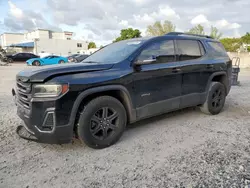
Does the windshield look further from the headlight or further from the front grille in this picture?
the front grille

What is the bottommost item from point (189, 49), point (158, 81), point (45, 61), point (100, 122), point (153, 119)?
point (153, 119)

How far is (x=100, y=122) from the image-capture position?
3.03m

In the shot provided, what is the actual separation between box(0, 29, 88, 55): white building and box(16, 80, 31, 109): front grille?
141 feet

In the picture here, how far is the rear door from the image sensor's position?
4004 millimetres

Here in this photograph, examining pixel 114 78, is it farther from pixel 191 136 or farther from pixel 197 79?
pixel 197 79

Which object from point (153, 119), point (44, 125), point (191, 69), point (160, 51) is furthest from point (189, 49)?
point (44, 125)

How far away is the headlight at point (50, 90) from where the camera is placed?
2.62 m

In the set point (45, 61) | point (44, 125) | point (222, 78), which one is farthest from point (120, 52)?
point (45, 61)

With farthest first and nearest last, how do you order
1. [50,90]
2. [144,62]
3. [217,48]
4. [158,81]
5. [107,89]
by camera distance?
[217,48]
[158,81]
[144,62]
[107,89]
[50,90]

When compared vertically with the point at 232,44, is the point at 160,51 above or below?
below

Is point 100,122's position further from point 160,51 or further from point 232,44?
point 232,44

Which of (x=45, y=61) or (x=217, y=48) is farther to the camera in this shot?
(x=45, y=61)

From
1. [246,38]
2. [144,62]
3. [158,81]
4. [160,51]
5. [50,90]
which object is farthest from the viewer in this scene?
[246,38]

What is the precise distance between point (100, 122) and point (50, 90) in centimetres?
85
